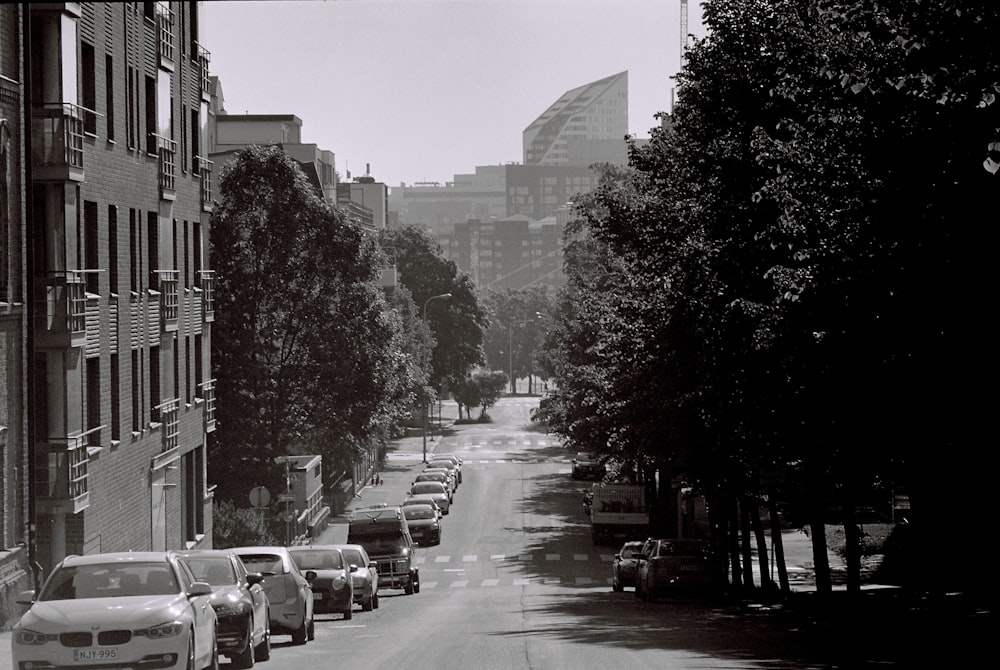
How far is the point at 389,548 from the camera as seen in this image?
4172 cm

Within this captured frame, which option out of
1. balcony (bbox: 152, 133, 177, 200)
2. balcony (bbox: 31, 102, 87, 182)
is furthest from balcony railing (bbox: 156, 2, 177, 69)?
balcony (bbox: 31, 102, 87, 182)

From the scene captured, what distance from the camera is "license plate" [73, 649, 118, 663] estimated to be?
47.2 feet

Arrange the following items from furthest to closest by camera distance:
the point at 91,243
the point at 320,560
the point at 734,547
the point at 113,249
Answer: the point at 734,547 → the point at 113,249 → the point at 91,243 → the point at 320,560

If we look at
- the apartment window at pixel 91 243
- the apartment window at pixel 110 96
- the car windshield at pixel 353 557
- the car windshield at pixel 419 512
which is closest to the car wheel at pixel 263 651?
the car windshield at pixel 353 557

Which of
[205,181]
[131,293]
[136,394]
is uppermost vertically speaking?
[205,181]

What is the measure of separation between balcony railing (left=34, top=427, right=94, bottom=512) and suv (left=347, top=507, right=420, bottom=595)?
36.5 feet

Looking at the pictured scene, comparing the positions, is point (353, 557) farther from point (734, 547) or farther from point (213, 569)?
point (213, 569)

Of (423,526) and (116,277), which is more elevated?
(116,277)

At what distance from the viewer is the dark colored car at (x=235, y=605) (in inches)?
696

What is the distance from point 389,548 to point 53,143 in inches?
640

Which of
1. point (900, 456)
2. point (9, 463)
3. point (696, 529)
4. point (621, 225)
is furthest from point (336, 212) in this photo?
point (900, 456)

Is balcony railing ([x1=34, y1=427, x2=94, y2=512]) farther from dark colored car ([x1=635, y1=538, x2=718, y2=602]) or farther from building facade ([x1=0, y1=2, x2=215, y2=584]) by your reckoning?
dark colored car ([x1=635, y1=538, x2=718, y2=602])

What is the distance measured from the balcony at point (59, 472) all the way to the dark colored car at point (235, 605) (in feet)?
38.5

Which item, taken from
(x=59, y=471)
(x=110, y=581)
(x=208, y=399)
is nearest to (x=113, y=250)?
(x=59, y=471)
